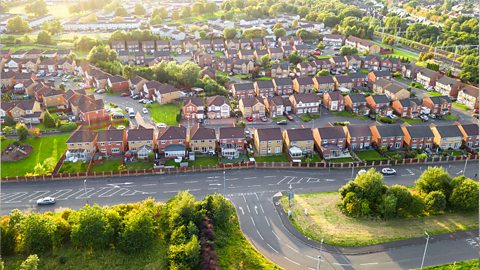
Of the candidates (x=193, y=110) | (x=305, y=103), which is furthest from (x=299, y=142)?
(x=193, y=110)

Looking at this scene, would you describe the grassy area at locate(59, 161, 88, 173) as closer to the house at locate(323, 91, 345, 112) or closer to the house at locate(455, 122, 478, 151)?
the house at locate(323, 91, 345, 112)

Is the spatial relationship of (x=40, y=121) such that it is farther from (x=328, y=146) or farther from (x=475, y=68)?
(x=475, y=68)

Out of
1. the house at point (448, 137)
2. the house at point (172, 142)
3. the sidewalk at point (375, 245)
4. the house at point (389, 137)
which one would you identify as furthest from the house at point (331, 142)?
the house at point (172, 142)

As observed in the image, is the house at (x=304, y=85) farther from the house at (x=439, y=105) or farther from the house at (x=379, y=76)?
the house at (x=439, y=105)

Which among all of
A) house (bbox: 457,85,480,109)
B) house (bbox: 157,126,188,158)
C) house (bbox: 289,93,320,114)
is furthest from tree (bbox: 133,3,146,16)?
house (bbox: 457,85,480,109)

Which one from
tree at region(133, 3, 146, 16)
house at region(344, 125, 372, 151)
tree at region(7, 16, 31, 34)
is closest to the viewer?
house at region(344, 125, 372, 151)

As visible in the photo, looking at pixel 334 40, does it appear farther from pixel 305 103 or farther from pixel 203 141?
pixel 203 141
